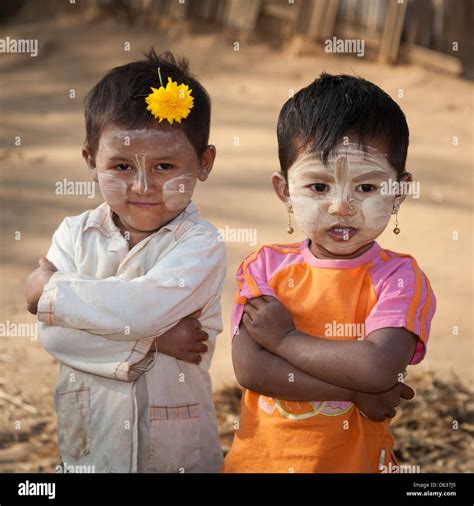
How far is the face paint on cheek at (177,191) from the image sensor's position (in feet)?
10.7

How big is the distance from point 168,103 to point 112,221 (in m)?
0.46

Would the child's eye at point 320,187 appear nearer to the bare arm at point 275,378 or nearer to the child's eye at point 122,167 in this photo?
the bare arm at point 275,378

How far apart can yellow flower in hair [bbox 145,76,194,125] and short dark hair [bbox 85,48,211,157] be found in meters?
0.04

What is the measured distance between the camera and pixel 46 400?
505cm

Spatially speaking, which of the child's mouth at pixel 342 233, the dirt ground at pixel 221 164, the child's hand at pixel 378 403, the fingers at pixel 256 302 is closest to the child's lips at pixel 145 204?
the fingers at pixel 256 302

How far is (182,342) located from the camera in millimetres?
3256

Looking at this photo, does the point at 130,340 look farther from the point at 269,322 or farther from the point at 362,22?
the point at 362,22

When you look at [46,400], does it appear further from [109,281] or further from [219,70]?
[219,70]

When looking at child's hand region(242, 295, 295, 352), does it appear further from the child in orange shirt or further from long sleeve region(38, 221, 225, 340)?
long sleeve region(38, 221, 225, 340)

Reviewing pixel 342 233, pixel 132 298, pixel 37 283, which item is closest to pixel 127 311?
pixel 132 298

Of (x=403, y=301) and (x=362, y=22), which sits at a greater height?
(x=403, y=301)

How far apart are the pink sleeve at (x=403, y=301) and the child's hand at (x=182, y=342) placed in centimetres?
57

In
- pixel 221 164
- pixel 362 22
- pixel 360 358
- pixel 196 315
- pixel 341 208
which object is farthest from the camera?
pixel 362 22

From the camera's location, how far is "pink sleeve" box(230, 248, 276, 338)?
311cm
